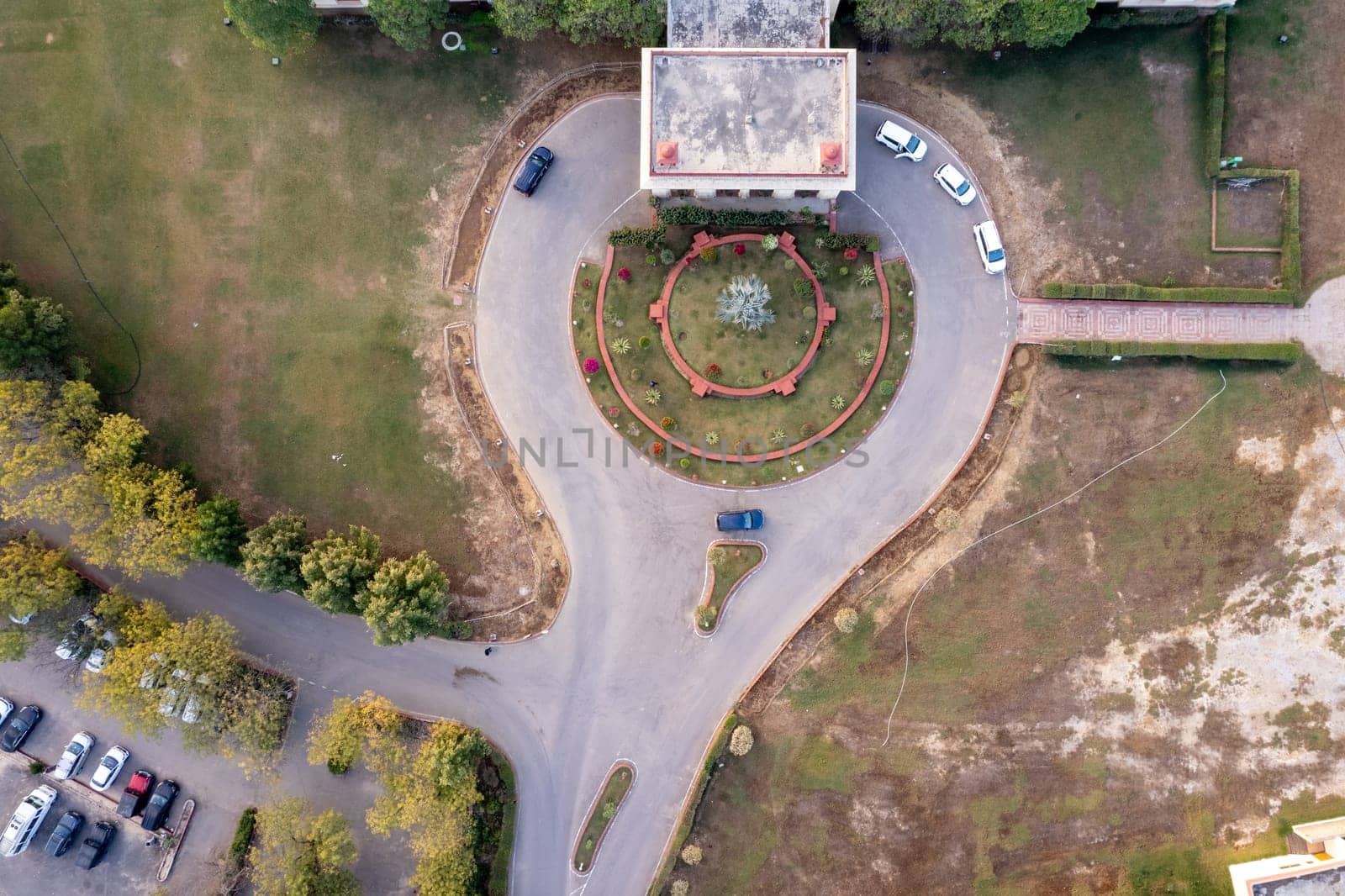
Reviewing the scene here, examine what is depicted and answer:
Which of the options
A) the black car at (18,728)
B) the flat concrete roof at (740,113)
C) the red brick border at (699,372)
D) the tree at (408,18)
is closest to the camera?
the flat concrete roof at (740,113)

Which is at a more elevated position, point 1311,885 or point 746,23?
point 746,23

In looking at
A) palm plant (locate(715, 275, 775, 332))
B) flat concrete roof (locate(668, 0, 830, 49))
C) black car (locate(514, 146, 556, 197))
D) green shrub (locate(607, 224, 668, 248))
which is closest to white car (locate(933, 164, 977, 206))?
flat concrete roof (locate(668, 0, 830, 49))

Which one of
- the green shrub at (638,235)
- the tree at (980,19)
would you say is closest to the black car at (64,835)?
the green shrub at (638,235)

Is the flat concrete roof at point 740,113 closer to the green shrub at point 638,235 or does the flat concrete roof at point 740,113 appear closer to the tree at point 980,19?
the green shrub at point 638,235

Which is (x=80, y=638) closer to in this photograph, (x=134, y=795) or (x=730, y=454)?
(x=134, y=795)

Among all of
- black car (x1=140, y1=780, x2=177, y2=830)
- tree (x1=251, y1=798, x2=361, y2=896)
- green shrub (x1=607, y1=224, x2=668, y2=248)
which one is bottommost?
tree (x1=251, y1=798, x2=361, y2=896)

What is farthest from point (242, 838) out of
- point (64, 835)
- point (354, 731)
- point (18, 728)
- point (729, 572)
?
point (729, 572)

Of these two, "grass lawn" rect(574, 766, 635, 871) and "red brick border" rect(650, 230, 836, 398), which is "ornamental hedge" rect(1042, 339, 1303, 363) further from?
"grass lawn" rect(574, 766, 635, 871)
